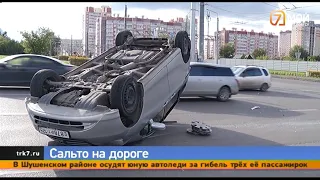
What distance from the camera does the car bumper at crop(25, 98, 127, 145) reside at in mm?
4695

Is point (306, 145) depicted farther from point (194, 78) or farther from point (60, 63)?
point (60, 63)

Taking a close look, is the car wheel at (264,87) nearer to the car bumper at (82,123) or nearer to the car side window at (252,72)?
the car side window at (252,72)

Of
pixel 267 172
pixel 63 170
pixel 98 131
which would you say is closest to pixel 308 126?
pixel 267 172

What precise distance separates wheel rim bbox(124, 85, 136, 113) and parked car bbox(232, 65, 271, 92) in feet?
41.2

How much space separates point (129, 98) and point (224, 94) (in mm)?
7962

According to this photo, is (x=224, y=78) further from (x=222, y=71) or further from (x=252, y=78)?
(x=252, y=78)

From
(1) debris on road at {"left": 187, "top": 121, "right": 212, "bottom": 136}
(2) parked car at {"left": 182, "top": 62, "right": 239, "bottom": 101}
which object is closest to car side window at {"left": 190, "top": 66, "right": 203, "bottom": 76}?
(2) parked car at {"left": 182, "top": 62, "right": 239, "bottom": 101}

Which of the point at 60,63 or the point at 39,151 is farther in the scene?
the point at 60,63

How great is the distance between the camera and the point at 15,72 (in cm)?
1207

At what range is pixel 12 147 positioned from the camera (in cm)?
525

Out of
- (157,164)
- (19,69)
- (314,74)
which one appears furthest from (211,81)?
(314,74)

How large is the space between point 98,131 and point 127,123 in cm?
64

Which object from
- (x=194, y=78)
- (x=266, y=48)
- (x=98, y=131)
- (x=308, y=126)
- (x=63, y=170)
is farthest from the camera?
(x=266, y=48)

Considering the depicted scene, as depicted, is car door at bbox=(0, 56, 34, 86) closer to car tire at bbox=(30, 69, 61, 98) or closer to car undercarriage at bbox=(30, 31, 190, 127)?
car undercarriage at bbox=(30, 31, 190, 127)
